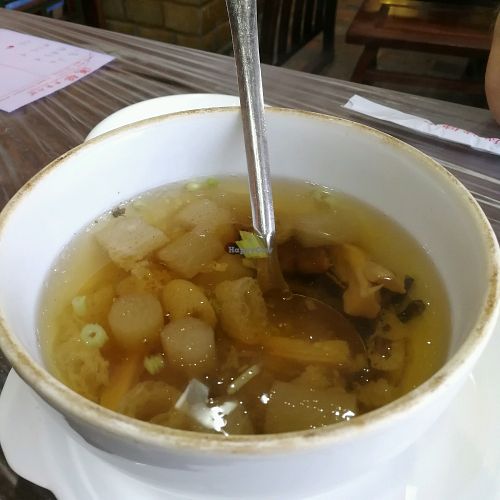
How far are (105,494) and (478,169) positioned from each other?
95 centimetres

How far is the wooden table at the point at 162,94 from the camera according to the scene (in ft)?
3.86

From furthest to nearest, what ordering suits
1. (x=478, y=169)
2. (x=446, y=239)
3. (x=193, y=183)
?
(x=478, y=169) → (x=193, y=183) → (x=446, y=239)

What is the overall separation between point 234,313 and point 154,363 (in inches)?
4.8

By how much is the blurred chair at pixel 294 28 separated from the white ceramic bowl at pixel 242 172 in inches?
85.6

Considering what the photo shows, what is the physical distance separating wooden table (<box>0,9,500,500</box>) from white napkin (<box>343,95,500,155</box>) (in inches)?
0.6

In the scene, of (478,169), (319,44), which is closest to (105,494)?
(478,169)

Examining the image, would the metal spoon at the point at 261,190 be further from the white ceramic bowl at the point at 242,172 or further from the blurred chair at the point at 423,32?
the blurred chair at the point at 423,32

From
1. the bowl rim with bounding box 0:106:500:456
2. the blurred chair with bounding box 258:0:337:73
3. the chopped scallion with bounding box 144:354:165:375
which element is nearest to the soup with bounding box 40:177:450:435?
the chopped scallion with bounding box 144:354:165:375

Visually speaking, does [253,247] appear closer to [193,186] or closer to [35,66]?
[193,186]

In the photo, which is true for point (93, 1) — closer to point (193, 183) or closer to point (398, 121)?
point (398, 121)

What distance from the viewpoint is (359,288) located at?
0.79m

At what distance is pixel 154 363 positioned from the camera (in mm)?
693

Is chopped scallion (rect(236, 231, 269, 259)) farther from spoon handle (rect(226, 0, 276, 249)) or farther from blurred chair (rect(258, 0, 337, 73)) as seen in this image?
blurred chair (rect(258, 0, 337, 73))

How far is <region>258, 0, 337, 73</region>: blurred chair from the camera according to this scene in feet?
9.43
